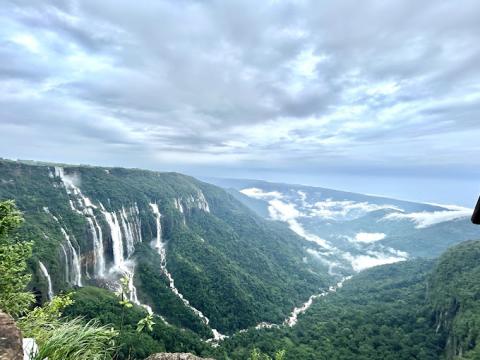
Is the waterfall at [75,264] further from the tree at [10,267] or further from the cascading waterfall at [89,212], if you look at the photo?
the tree at [10,267]

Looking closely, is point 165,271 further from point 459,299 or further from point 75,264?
point 459,299

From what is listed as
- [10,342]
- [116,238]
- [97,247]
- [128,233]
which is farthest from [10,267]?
[128,233]

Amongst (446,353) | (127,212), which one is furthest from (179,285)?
(446,353)

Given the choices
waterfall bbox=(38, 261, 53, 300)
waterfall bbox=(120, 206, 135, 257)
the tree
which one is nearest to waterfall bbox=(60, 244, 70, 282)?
waterfall bbox=(38, 261, 53, 300)

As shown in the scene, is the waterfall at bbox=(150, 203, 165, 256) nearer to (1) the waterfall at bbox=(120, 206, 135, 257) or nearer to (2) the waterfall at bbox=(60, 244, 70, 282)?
(1) the waterfall at bbox=(120, 206, 135, 257)

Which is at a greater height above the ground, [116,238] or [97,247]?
[116,238]

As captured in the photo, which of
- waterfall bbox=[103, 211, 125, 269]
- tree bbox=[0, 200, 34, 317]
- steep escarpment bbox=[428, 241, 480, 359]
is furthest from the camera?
waterfall bbox=[103, 211, 125, 269]
